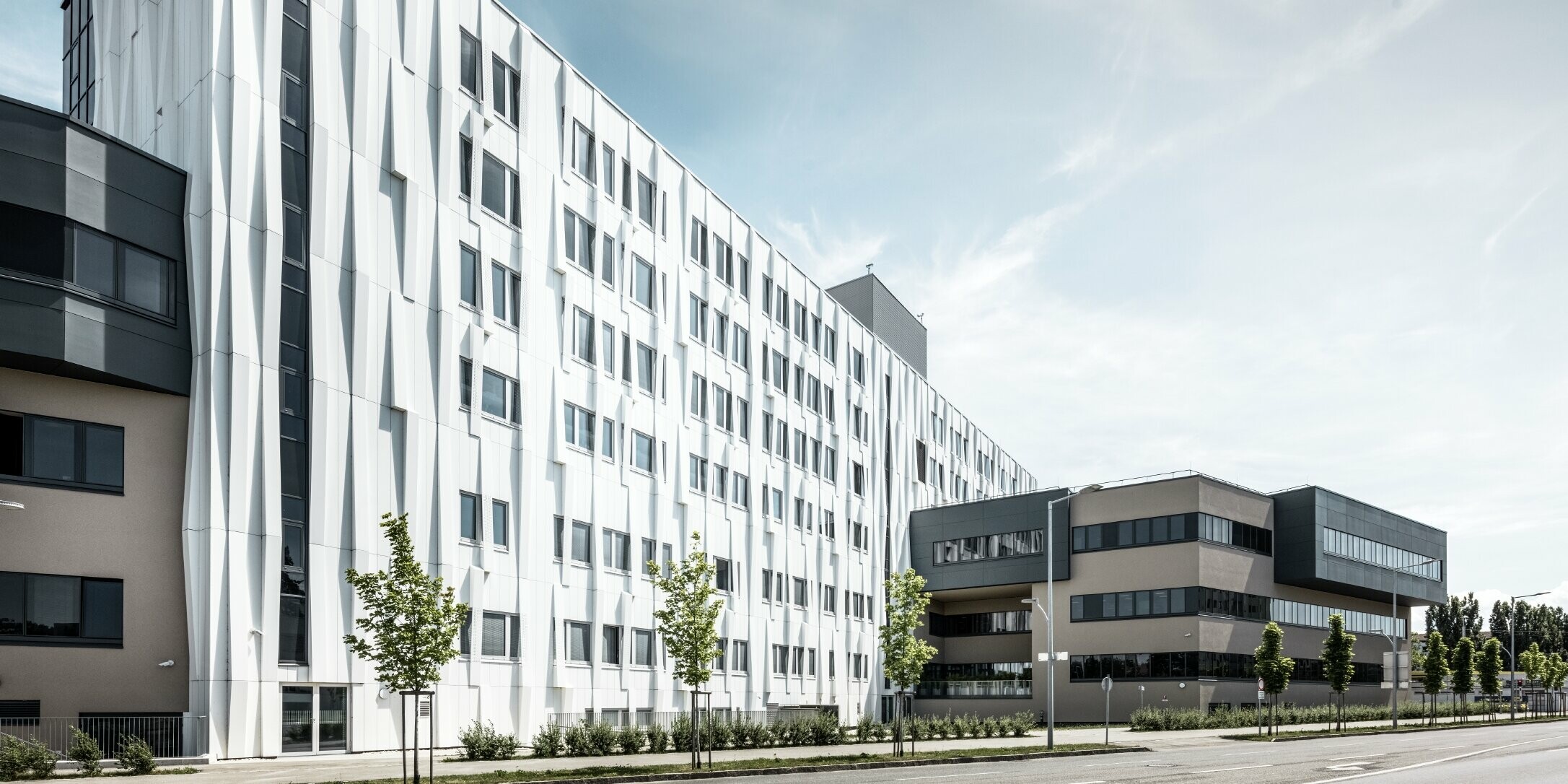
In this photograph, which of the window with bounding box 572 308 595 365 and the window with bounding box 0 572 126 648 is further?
the window with bounding box 572 308 595 365

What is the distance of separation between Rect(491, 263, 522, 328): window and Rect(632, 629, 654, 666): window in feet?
43.2

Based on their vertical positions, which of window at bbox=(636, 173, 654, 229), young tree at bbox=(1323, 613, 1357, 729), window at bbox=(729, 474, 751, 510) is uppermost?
window at bbox=(636, 173, 654, 229)

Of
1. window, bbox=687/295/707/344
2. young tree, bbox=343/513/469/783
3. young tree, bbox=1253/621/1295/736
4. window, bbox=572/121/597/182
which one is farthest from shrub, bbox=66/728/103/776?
young tree, bbox=1253/621/1295/736

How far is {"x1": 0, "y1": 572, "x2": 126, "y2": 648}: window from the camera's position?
27281 millimetres

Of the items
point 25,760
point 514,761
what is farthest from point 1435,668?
point 25,760

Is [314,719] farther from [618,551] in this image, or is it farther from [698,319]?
[698,319]

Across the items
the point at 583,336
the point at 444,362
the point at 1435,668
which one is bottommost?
the point at 1435,668

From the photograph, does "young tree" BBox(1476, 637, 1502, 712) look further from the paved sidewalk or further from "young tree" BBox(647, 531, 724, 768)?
"young tree" BBox(647, 531, 724, 768)

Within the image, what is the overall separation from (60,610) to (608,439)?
20.6m

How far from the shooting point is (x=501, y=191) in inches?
1602

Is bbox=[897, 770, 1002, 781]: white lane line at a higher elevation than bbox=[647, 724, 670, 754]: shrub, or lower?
higher

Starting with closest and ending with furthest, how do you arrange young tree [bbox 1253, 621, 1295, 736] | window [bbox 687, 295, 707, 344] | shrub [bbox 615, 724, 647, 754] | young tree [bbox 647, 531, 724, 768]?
1. young tree [bbox 647, 531, 724, 768]
2. shrub [bbox 615, 724, 647, 754]
3. young tree [bbox 1253, 621, 1295, 736]
4. window [bbox 687, 295, 707, 344]

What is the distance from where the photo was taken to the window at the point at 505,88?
41.0 m

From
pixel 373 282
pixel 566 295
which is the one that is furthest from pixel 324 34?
pixel 566 295
